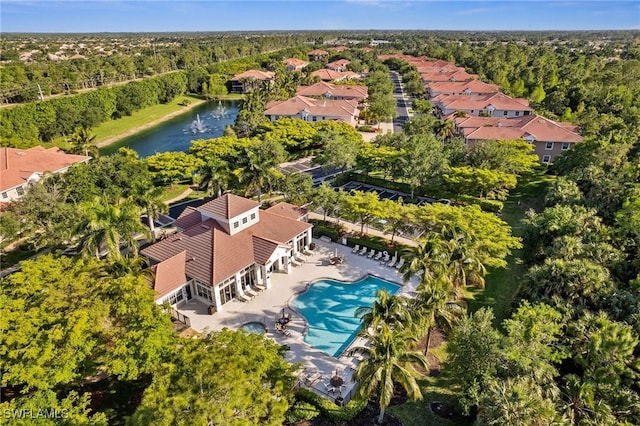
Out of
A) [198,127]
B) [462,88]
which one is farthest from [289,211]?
[462,88]

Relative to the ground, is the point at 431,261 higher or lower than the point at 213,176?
lower

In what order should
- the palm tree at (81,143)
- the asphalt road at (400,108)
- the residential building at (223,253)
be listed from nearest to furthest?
the residential building at (223,253) < the palm tree at (81,143) < the asphalt road at (400,108)

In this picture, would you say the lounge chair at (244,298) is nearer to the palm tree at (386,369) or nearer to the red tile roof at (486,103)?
the palm tree at (386,369)

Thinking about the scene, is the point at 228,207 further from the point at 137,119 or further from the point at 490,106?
the point at 137,119

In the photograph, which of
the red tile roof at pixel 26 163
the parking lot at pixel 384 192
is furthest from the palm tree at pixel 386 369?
the red tile roof at pixel 26 163

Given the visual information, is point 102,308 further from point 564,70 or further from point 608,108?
point 564,70

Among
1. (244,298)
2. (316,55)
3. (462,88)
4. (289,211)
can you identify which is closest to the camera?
(244,298)

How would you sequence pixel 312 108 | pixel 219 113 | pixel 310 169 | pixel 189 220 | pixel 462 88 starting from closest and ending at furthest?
pixel 189 220
pixel 310 169
pixel 312 108
pixel 462 88
pixel 219 113
